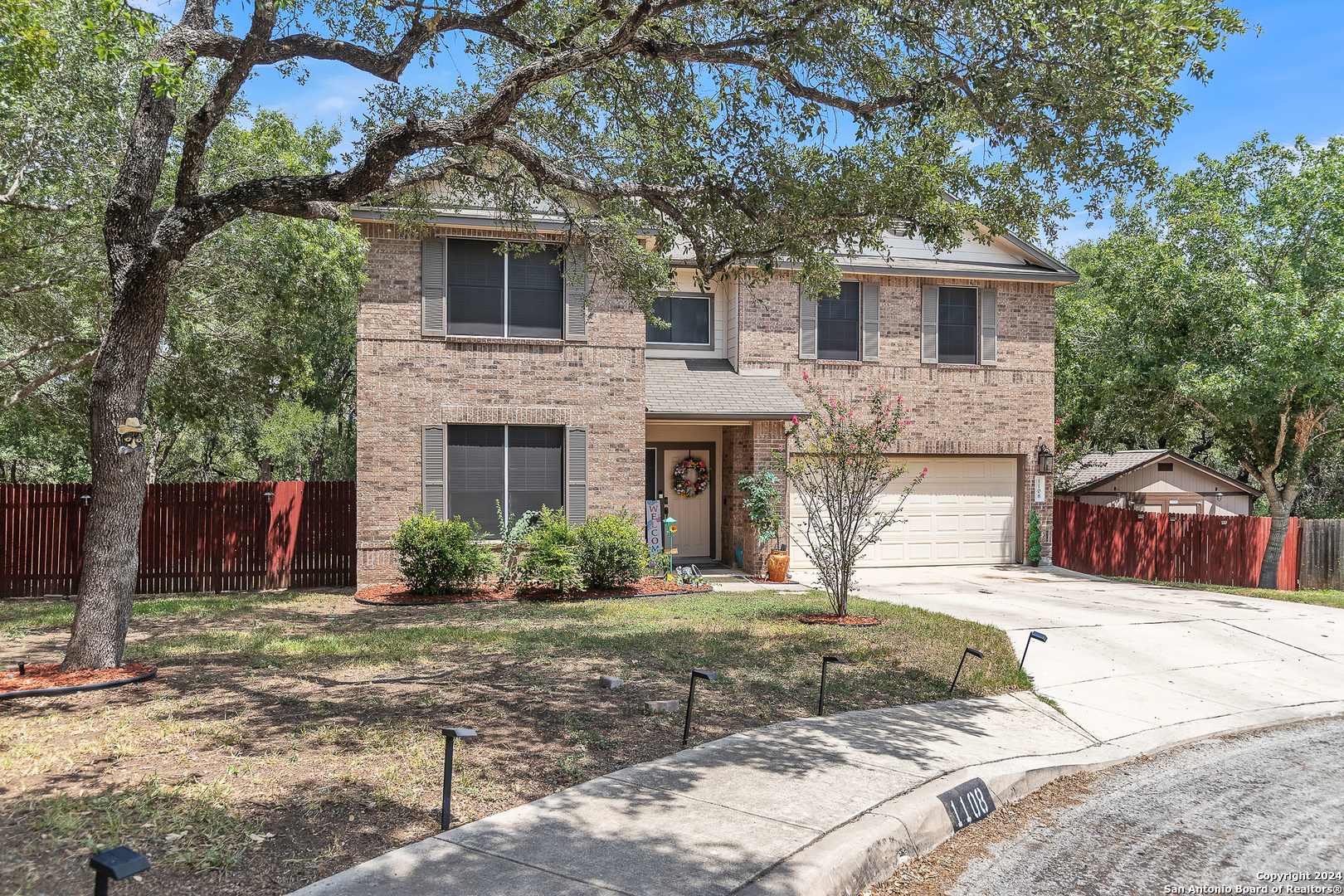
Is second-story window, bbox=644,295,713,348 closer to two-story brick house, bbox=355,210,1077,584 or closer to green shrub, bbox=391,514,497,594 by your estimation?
two-story brick house, bbox=355,210,1077,584

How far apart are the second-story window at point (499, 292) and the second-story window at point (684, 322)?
2.58 m

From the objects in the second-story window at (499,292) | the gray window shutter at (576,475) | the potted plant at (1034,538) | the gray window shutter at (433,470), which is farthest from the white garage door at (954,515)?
the gray window shutter at (433,470)

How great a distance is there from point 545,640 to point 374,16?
6.90 metres

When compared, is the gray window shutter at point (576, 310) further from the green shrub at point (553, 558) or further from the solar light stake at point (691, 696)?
the solar light stake at point (691, 696)

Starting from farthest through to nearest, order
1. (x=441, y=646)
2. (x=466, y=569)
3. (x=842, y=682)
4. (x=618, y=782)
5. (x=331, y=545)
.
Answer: (x=331, y=545) → (x=466, y=569) → (x=441, y=646) → (x=842, y=682) → (x=618, y=782)

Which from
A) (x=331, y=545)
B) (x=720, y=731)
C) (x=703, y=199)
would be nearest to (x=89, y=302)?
(x=331, y=545)

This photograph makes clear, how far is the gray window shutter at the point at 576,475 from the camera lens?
14.0 meters

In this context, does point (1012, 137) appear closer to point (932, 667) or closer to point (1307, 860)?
point (932, 667)

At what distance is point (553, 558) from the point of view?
41.0 feet

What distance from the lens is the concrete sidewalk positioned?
3.87 metres

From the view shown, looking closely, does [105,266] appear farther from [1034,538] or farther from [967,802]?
[1034,538]

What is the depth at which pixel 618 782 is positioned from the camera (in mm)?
5047

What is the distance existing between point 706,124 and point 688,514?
29.3ft

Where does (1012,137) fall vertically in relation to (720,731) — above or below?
above
